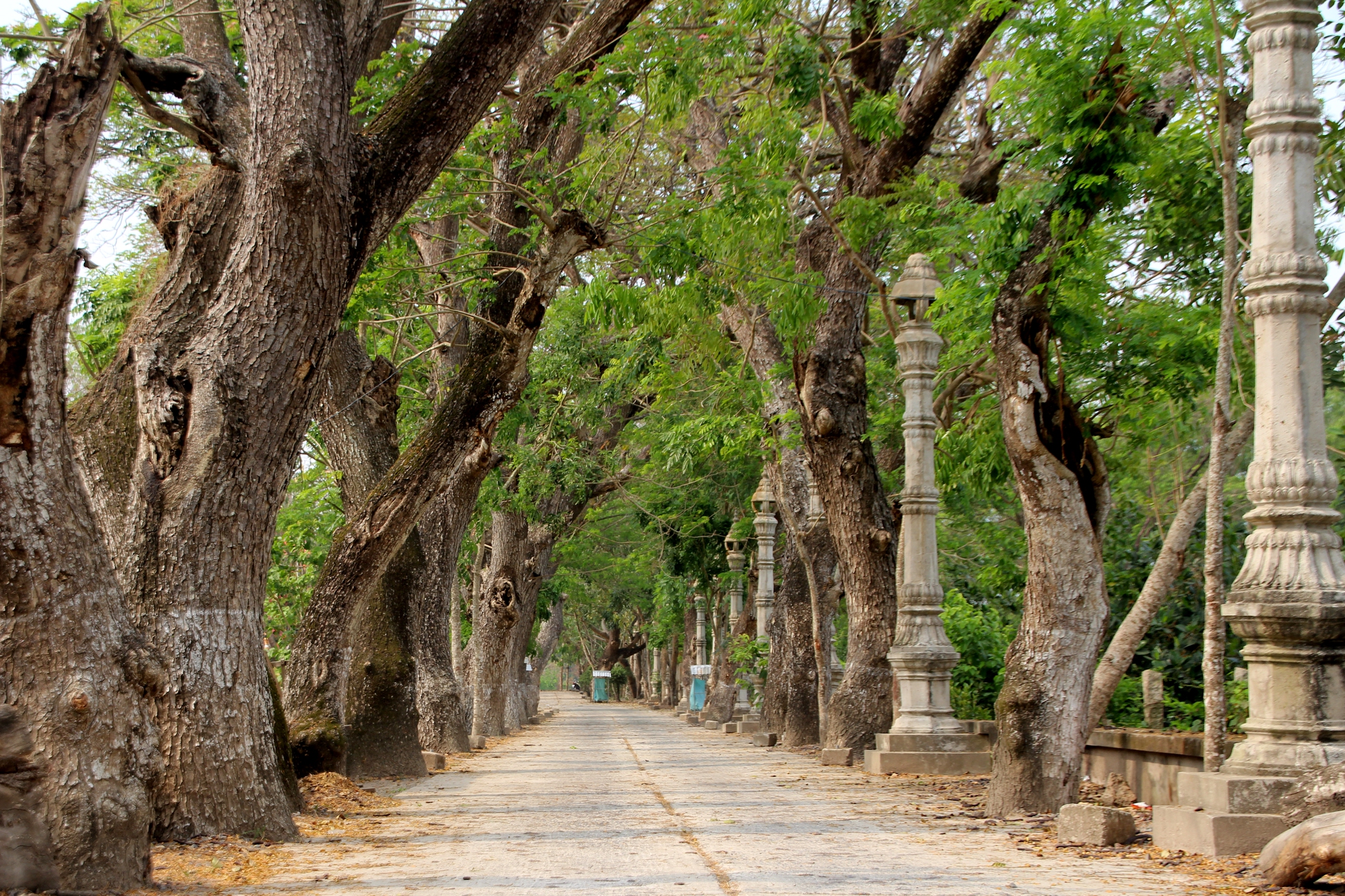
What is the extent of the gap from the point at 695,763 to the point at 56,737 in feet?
40.8

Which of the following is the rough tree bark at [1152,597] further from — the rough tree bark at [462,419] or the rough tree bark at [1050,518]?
the rough tree bark at [462,419]

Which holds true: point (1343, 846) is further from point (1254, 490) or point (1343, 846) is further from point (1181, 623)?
point (1181, 623)

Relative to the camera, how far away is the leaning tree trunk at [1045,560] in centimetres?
932

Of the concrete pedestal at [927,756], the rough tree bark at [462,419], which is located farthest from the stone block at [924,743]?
the rough tree bark at [462,419]

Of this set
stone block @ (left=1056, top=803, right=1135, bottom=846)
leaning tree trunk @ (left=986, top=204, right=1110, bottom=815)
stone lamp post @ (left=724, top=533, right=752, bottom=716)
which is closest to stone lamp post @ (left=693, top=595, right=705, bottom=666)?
stone lamp post @ (left=724, top=533, right=752, bottom=716)

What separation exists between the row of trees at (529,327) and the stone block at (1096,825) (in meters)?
1.12

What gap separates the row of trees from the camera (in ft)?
21.0


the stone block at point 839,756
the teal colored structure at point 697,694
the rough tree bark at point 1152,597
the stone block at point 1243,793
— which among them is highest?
the rough tree bark at point 1152,597

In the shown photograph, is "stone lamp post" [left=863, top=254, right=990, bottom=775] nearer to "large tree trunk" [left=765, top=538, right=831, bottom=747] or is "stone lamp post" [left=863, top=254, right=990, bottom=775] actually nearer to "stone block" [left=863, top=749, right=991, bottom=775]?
"stone block" [left=863, top=749, right=991, bottom=775]

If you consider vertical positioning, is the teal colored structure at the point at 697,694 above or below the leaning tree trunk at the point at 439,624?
below

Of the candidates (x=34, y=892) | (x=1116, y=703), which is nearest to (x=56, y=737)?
(x=34, y=892)

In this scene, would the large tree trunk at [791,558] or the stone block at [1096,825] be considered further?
the large tree trunk at [791,558]

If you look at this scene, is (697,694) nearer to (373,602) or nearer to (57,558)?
(373,602)

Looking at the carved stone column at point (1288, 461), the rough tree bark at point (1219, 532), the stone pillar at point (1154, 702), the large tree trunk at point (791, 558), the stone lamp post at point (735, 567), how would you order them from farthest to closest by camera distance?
1. the stone lamp post at point (735, 567)
2. the large tree trunk at point (791, 558)
3. the stone pillar at point (1154, 702)
4. the rough tree bark at point (1219, 532)
5. the carved stone column at point (1288, 461)
